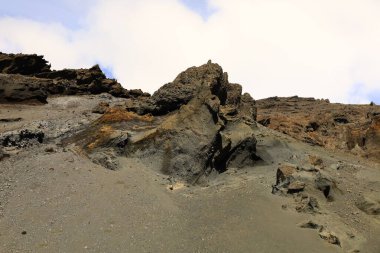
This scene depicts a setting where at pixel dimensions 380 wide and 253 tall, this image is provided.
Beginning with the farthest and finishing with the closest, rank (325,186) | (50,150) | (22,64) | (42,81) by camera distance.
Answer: (22,64) → (42,81) → (50,150) → (325,186)

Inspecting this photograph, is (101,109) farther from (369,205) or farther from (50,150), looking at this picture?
(369,205)

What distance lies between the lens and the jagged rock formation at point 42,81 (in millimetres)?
33250

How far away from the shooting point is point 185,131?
72.2 feet

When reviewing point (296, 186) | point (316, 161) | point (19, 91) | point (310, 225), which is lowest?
point (310, 225)

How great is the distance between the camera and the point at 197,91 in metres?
25.4

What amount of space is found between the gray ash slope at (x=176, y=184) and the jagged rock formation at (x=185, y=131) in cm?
6

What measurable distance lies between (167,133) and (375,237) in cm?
953

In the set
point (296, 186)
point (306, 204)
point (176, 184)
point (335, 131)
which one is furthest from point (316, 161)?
point (335, 131)

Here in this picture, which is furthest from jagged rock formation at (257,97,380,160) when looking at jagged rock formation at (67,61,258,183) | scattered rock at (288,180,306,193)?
scattered rock at (288,180,306,193)

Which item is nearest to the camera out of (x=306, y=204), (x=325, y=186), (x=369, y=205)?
(x=306, y=204)

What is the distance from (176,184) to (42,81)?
22.0m

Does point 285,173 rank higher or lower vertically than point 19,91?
lower

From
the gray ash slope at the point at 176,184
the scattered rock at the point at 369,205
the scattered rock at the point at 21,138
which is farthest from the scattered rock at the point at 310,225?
the scattered rock at the point at 21,138

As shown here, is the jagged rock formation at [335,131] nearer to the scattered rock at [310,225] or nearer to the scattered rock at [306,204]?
the scattered rock at [306,204]
